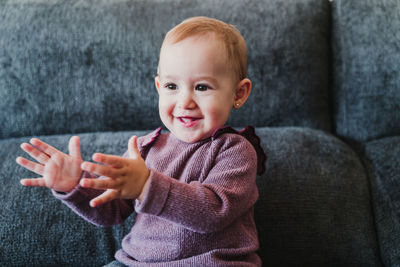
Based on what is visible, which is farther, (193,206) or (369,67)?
(369,67)

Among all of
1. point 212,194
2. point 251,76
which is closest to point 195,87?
point 212,194

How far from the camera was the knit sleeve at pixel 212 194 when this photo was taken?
694 millimetres

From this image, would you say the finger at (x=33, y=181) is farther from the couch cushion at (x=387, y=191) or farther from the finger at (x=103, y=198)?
the couch cushion at (x=387, y=191)

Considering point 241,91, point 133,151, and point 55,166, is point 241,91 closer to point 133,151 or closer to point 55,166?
point 133,151

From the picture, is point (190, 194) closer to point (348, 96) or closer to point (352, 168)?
point (352, 168)

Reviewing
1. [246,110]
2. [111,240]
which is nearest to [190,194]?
[111,240]

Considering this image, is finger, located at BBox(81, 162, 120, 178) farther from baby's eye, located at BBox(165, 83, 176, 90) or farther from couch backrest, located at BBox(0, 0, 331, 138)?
couch backrest, located at BBox(0, 0, 331, 138)

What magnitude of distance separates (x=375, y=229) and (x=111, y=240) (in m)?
0.79

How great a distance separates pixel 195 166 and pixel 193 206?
0.14 m

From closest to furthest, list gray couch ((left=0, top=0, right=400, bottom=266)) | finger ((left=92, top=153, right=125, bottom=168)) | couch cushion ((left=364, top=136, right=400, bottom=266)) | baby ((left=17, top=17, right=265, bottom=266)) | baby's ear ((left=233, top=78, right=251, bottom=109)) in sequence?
finger ((left=92, top=153, right=125, bottom=168)) → baby ((left=17, top=17, right=265, bottom=266)) → baby's ear ((left=233, top=78, right=251, bottom=109)) → couch cushion ((left=364, top=136, right=400, bottom=266)) → gray couch ((left=0, top=0, right=400, bottom=266))

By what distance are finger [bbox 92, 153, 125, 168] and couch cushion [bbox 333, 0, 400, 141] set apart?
91 cm

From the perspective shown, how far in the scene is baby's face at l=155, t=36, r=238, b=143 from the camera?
79 cm

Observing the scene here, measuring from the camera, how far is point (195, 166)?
33.0 inches

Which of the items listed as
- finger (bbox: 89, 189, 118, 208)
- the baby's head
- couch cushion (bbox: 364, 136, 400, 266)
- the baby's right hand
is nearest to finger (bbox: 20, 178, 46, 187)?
the baby's right hand
